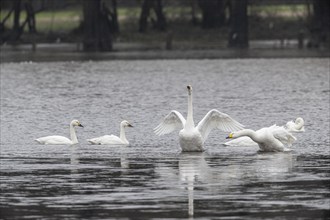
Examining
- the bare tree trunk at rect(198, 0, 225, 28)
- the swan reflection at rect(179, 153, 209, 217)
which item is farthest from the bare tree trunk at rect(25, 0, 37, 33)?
the swan reflection at rect(179, 153, 209, 217)

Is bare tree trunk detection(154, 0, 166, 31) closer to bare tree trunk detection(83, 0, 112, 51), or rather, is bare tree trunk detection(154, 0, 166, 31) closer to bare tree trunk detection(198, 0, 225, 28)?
bare tree trunk detection(198, 0, 225, 28)

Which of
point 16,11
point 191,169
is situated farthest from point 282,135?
point 16,11

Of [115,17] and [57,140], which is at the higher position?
[57,140]

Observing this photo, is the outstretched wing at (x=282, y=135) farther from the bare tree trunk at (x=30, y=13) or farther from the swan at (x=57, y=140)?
the bare tree trunk at (x=30, y=13)

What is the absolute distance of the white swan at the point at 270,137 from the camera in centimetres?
2319

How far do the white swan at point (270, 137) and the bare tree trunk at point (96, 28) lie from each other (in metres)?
44.2

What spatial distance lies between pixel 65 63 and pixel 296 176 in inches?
1673

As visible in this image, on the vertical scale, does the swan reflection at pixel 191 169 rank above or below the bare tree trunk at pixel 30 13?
above

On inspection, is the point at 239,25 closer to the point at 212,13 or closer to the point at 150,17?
the point at 212,13

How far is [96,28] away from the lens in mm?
69562

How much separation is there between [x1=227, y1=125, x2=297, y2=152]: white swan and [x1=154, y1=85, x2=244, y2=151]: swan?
0.71 metres

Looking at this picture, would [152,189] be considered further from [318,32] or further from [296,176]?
[318,32]

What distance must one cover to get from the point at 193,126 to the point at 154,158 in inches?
60.8

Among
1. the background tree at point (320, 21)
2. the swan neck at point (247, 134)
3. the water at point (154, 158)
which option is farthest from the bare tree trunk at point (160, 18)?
the swan neck at point (247, 134)
